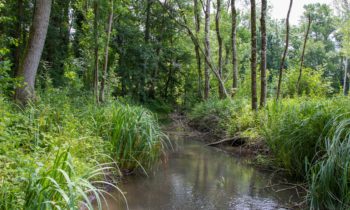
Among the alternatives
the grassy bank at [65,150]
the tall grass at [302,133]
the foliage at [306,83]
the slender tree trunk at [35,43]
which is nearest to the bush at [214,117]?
the tall grass at [302,133]

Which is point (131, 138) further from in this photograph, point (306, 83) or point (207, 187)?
point (306, 83)

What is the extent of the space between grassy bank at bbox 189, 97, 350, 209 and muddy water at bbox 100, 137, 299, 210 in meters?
0.60

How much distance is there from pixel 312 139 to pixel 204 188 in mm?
2042

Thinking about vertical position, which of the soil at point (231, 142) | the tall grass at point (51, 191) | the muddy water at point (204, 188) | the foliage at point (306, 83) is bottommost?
the muddy water at point (204, 188)

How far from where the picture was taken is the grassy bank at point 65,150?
2.69 m

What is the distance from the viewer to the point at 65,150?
334cm

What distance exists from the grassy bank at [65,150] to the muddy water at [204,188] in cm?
47

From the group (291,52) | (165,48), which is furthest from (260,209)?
(291,52)

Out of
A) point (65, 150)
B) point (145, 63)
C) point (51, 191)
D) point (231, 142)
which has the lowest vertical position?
point (231, 142)

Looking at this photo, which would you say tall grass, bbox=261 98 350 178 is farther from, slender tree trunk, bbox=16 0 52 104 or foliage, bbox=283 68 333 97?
foliage, bbox=283 68 333 97

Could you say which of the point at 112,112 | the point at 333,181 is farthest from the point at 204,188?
the point at 112,112

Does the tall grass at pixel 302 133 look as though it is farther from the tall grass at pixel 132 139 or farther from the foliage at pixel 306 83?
the foliage at pixel 306 83

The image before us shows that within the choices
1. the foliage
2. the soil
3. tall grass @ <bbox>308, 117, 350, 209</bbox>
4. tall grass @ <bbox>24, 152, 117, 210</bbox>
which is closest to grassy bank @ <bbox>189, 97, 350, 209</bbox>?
tall grass @ <bbox>308, 117, 350, 209</bbox>

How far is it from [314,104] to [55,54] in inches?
426
